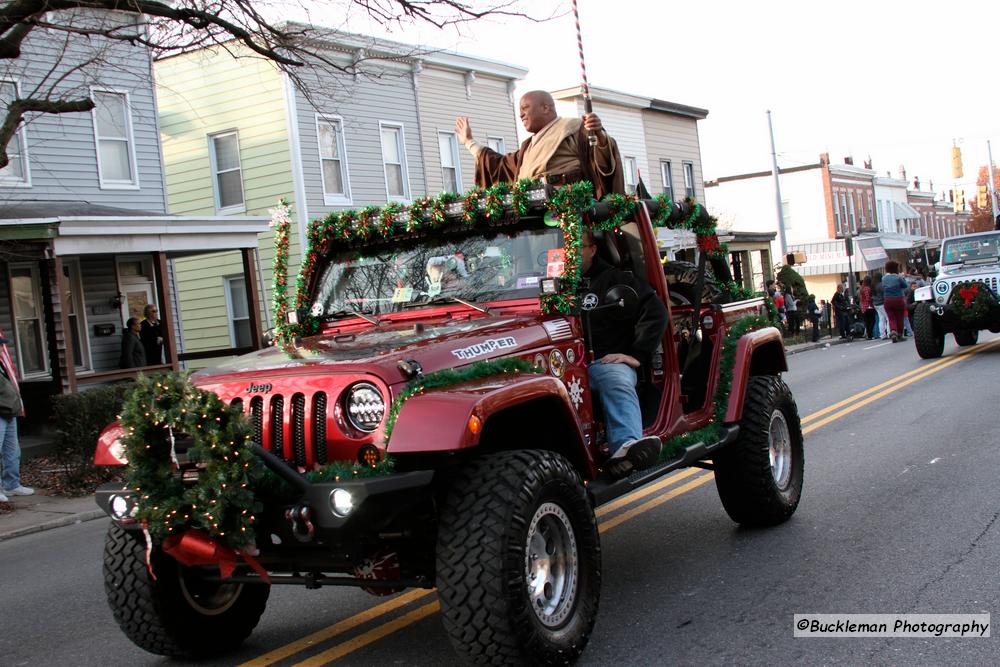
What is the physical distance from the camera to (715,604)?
5.15 m

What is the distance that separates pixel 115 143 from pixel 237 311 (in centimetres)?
581

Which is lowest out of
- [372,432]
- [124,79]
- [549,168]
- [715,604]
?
[715,604]

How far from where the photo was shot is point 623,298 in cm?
560

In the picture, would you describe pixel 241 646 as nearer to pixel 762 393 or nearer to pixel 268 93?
pixel 762 393

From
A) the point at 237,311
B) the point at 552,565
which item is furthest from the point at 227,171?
the point at 552,565

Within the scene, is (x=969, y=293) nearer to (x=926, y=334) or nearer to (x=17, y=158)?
(x=926, y=334)

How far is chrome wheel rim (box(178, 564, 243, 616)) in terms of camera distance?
15.6 feet

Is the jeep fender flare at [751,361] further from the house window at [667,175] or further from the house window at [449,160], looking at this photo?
the house window at [667,175]

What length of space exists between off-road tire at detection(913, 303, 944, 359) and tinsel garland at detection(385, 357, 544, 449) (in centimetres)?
1486

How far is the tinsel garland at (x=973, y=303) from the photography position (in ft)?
56.7

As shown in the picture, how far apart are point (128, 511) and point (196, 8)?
9.69m

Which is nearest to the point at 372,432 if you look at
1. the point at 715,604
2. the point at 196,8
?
the point at 715,604

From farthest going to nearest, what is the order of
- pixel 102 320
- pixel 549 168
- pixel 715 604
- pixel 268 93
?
pixel 268 93
pixel 102 320
pixel 549 168
pixel 715 604

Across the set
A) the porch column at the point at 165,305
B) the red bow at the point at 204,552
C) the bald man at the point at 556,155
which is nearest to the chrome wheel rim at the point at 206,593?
the red bow at the point at 204,552
